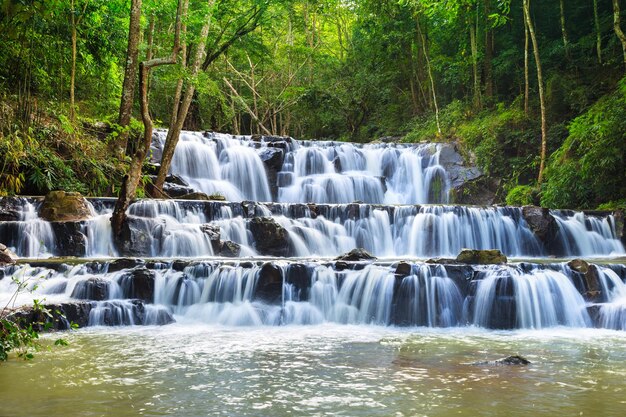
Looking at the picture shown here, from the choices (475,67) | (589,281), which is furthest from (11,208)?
(475,67)

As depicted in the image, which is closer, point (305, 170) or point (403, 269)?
point (403, 269)

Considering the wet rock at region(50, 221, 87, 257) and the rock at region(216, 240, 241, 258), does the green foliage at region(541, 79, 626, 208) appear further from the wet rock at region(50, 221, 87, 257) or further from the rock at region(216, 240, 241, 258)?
the wet rock at region(50, 221, 87, 257)

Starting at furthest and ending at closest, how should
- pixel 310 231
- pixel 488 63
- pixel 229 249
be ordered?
pixel 488 63, pixel 310 231, pixel 229 249

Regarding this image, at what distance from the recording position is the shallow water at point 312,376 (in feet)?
16.0

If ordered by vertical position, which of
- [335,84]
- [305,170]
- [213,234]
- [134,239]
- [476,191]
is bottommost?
[134,239]

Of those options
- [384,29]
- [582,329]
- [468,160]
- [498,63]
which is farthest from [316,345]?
[384,29]

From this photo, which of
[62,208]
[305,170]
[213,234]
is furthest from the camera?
[305,170]

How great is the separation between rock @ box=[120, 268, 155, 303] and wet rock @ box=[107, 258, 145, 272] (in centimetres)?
33

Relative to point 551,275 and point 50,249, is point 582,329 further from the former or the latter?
point 50,249

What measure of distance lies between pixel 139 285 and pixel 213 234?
3672 millimetres

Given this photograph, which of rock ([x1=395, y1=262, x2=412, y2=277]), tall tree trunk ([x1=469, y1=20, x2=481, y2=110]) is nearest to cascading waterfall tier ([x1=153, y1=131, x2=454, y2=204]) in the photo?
tall tree trunk ([x1=469, y1=20, x2=481, y2=110])

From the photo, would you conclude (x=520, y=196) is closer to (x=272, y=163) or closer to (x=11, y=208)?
(x=272, y=163)

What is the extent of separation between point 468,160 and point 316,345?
16.0 m

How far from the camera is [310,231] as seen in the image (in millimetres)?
14438
